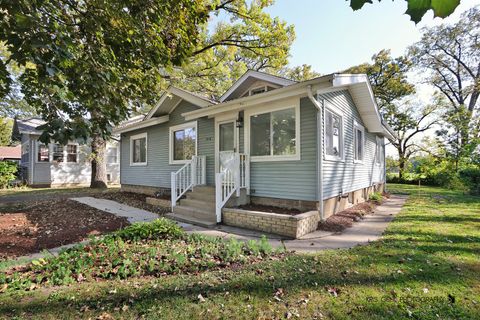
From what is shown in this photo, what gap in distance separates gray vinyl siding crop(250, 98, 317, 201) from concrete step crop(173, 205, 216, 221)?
5.79 ft

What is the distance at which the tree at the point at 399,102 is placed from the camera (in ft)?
78.6

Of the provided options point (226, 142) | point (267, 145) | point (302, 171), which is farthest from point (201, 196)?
point (302, 171)

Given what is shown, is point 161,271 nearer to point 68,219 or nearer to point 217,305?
point 217,305

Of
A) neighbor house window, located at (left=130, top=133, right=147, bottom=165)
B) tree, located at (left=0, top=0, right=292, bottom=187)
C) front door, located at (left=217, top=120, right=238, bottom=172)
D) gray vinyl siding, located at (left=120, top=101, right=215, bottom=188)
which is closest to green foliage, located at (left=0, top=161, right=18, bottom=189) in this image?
gray vinyl siding, located at (left=120, top=101, right=215, bottom=188)

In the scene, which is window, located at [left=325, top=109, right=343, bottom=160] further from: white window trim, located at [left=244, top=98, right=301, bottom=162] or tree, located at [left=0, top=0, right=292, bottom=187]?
tree, located at [left=0, top=0, right=292, bottom=187]

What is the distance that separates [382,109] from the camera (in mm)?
25766

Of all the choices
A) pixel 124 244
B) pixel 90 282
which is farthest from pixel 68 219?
pixel 90 282

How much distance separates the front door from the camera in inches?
338

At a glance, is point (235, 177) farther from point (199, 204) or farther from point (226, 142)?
point (226, 142)

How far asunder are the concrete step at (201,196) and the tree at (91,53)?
11.8 feet

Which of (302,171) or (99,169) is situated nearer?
(302,171)

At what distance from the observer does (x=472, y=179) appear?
583 inches

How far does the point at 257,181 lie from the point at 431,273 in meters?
A: 4.79

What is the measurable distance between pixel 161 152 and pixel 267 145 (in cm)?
590
